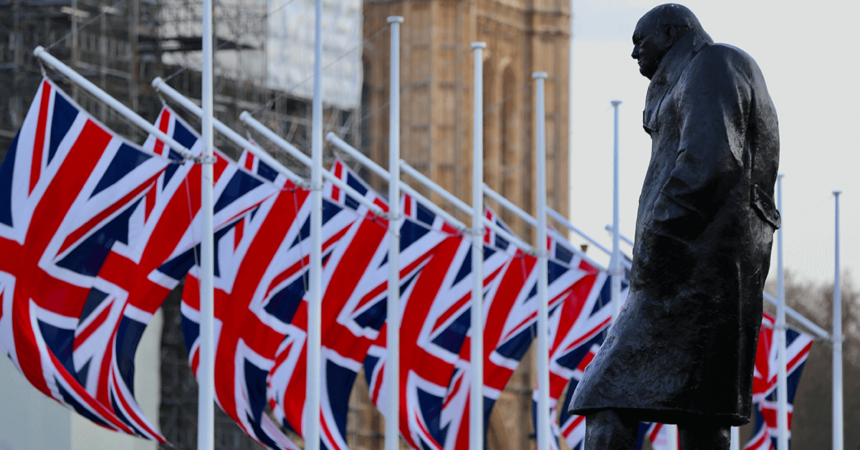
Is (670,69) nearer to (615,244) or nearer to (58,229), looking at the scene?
(58,229)

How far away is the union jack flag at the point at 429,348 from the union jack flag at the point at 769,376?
278 inches

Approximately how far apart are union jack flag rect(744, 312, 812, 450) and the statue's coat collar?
2013 centimetres

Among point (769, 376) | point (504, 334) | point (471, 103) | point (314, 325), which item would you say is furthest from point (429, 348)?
point (471, 103)

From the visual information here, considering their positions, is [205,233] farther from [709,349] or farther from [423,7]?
[423,7]

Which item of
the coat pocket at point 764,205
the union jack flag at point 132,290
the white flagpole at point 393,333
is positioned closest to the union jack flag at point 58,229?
the union jack flag at point 132,290

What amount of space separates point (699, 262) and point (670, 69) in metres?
0.77

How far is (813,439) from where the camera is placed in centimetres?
5003

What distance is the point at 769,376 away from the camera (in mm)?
26266

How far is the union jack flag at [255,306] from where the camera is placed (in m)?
16.3

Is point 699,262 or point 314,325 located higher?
point 699,262

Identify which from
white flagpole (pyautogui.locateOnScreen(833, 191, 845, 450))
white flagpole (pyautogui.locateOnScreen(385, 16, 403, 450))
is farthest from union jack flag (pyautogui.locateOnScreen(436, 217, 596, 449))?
white flagpole (pyautogui.locateOnScreen(833, 191, 845, 450))

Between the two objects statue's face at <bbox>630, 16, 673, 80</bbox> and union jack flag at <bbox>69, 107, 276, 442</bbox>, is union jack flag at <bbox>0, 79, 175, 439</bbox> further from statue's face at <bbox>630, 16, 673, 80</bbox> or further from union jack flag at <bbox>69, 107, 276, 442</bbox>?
statue's face at <bbox>630, 16, 673, 80</bbox>

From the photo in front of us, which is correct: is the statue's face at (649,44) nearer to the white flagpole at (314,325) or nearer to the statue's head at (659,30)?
the statue's head at (659,30)

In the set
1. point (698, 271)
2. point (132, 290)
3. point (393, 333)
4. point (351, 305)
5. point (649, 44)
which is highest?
point (649, 44)
